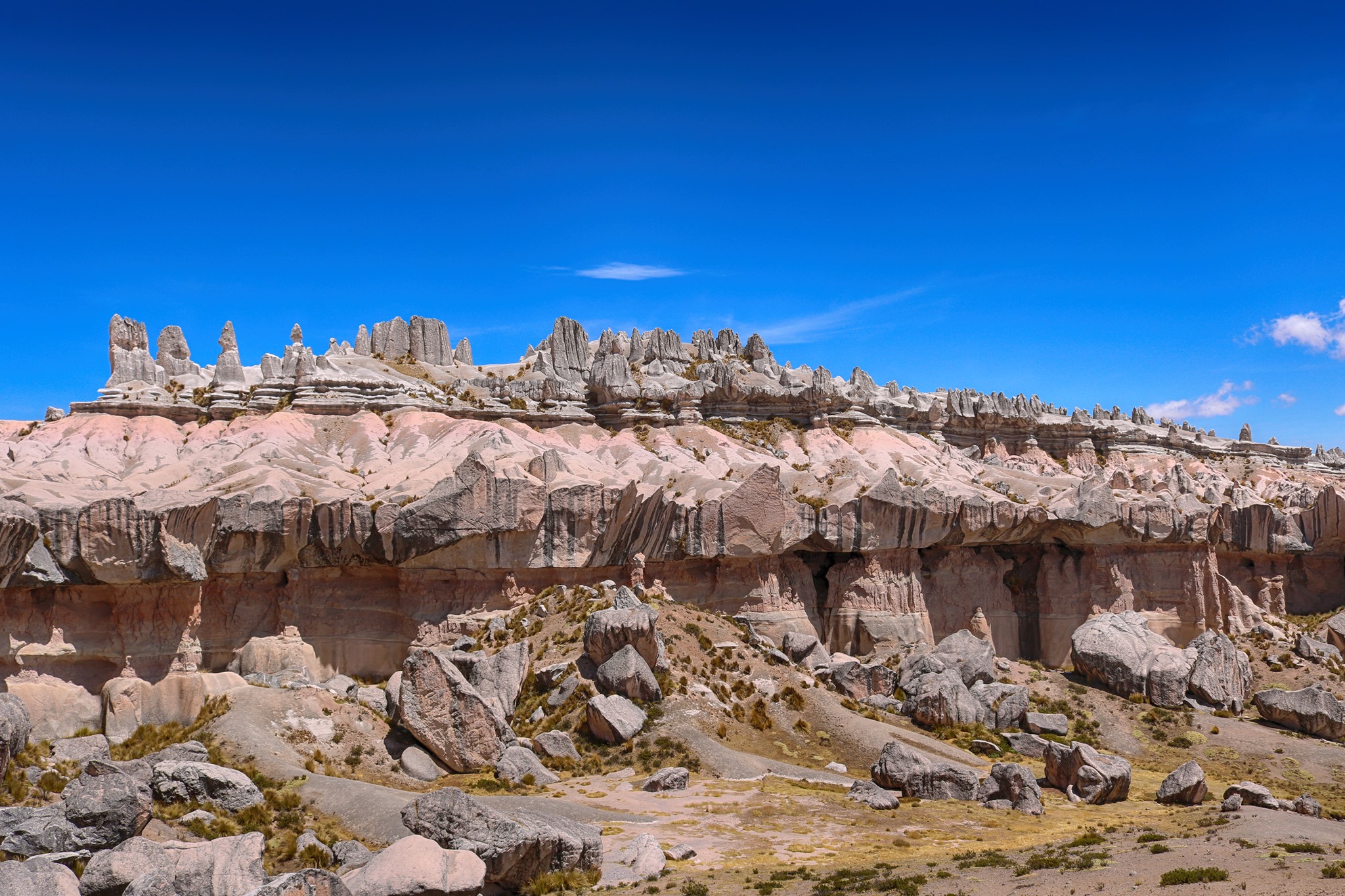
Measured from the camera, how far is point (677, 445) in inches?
2253

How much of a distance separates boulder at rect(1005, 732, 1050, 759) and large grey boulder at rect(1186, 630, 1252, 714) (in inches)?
461

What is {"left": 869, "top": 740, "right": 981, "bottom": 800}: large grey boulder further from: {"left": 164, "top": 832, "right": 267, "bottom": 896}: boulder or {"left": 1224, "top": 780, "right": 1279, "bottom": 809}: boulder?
{"left": 164, "top": 832, "right": 267, "bottom": 896}: boulder

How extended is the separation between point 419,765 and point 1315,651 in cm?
4599

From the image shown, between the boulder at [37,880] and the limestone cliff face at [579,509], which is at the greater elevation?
the limestone cliff face at [579,509]

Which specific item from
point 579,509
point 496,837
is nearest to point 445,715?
point 496,837

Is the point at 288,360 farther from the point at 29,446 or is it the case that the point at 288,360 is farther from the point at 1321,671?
the point at 1321,671

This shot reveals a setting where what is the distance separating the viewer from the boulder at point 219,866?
696 inches

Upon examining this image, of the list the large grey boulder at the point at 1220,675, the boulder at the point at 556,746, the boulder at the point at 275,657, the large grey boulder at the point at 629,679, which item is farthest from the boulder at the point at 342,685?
the large grey boulder at the point at 1220,675

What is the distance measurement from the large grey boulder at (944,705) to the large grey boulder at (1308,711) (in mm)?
13497

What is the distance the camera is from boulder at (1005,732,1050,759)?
123ft

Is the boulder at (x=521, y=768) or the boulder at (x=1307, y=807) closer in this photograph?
the boulder at (x=1307, y=807)

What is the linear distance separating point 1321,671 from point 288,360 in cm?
5434

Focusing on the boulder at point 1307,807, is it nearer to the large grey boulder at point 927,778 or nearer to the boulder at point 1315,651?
the large grey boulder at point 927,778

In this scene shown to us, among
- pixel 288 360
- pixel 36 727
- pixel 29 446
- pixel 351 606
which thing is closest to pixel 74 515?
pixel 36 727
